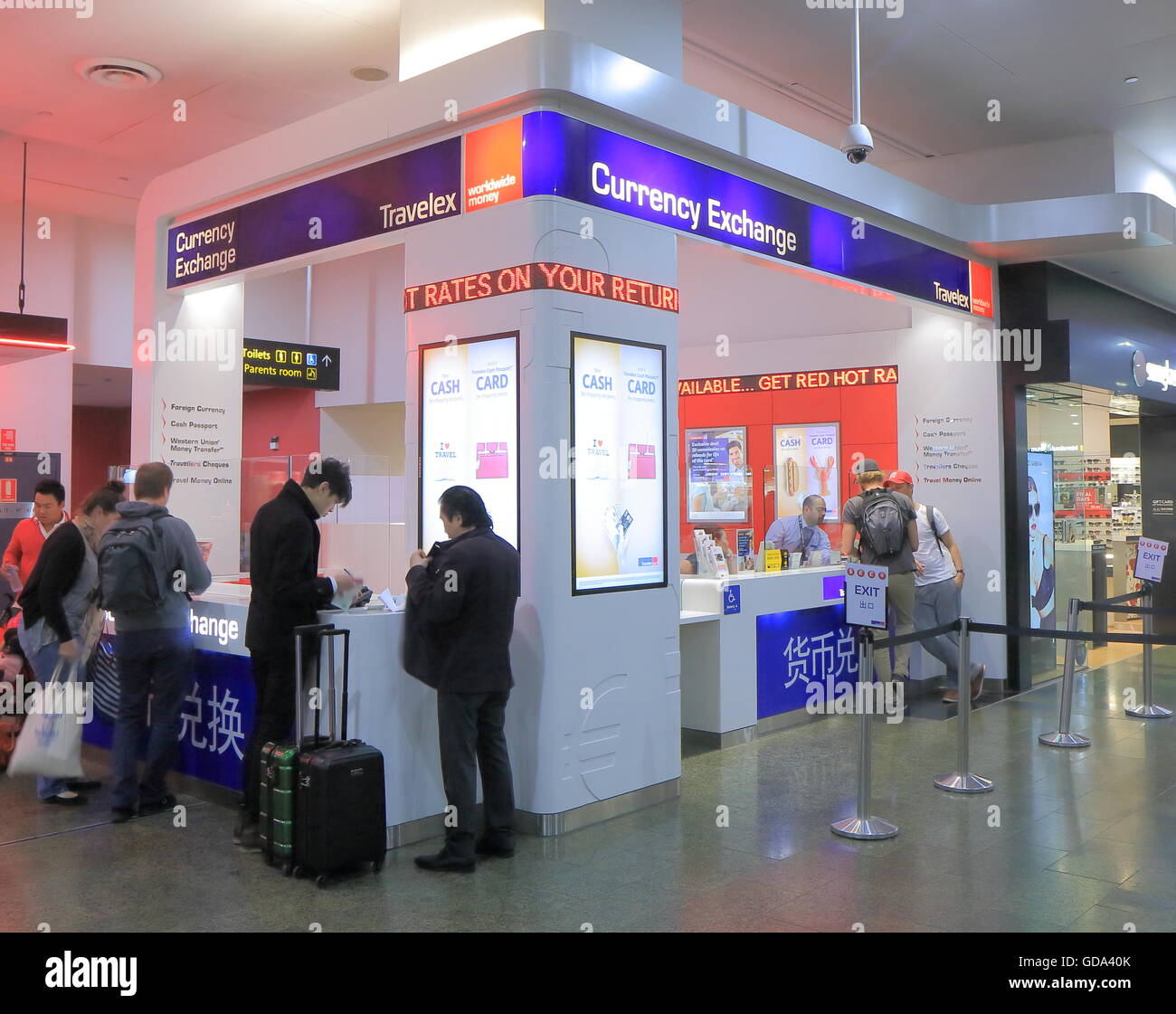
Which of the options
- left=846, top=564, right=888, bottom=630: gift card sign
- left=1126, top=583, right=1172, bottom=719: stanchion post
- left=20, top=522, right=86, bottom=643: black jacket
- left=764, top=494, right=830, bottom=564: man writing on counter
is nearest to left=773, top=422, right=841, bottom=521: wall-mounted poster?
left=764, top=494, right=830, bottom=564: man writing on counter

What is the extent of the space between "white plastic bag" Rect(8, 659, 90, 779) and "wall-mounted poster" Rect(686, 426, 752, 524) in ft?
21.7

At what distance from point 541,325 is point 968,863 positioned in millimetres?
2769

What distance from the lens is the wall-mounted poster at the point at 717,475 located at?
1009 centimetres

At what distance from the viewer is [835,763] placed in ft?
18.7

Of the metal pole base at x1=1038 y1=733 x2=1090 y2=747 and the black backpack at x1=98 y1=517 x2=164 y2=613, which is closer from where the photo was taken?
the black backpack at x1=98 y1=517 x2=164 y2=613

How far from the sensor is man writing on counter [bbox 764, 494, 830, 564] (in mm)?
8180

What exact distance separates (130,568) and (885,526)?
4.68 meters

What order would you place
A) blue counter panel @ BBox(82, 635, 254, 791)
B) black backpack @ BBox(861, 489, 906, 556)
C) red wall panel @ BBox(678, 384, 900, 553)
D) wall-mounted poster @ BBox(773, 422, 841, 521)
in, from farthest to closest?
wall-mounted poster @ BBox(773, 422, 841, 521)
red wall panel @ BBox(678, 384, 900, 553)
black backpack @ BBox(861, 489, 906, 556)
blue counter panel @ BBox(82, 635, 254, 791)

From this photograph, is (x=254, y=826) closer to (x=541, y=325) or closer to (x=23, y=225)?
(x=541, y=325)

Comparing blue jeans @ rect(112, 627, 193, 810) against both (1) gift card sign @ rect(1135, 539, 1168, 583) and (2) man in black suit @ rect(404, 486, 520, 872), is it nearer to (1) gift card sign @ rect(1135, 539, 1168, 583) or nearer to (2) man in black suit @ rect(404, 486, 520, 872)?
(2) man in black suit @ rect(404, 486, 520, 872)

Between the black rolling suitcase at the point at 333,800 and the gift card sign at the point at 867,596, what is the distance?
2169mm

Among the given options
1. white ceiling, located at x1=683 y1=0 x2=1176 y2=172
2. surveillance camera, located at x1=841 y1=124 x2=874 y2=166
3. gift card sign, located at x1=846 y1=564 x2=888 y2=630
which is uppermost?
white ceiling, located at x1=683 y1=0 x2=1176 y2=172

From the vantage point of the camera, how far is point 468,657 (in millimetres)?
3988
